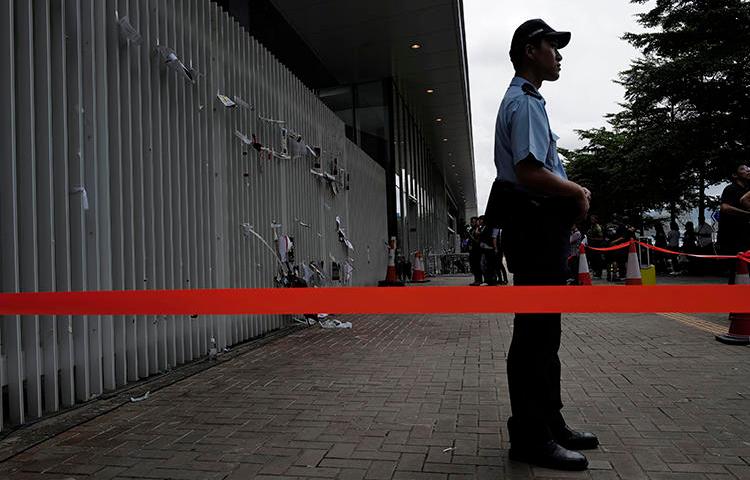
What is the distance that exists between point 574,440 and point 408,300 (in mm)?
1455

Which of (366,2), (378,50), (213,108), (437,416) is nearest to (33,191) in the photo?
(213,108)

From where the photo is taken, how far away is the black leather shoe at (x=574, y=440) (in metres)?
2.85

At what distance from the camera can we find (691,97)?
60.8 ft

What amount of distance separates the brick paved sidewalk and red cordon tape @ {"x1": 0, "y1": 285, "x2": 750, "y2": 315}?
93cm

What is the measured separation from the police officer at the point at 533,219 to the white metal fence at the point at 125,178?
293 cm

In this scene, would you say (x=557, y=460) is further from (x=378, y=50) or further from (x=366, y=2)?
(x=378, y=50)

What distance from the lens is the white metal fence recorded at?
11.2ft

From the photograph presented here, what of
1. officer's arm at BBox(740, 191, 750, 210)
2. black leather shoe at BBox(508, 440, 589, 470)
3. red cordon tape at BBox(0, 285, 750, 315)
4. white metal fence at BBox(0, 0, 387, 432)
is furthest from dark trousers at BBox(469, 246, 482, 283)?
red cordon tape at BBox(0, 285, 750, 315)

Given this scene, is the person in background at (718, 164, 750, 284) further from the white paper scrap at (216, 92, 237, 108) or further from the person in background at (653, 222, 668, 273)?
the person in background at (653, 222, 668, 273)

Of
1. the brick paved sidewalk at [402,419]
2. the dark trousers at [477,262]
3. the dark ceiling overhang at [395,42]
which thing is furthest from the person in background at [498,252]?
the brick paved sidewalk at [402,419]

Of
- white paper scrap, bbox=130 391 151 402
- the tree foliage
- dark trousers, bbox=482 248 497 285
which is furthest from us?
the tree foliage

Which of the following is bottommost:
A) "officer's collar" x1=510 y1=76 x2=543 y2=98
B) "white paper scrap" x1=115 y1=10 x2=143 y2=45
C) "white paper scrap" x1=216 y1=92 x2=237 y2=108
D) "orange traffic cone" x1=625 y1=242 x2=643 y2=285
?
"orange traffic cone" x1=625 y1=242 x2=643 y2=285

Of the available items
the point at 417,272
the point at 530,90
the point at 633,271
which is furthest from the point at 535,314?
the point at 417,272

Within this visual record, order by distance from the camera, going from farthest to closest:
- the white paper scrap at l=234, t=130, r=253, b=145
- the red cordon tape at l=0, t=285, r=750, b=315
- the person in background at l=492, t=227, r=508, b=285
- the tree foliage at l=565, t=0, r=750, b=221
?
the tree foliage at l=565, t=0, r=750, b=221, the person in background at l=492, t=227, r=508, b=285, the white paper scrap at l=234, t=130, r=253, b=145, the red cordon tape at l=0, t=285, r=750, b=315
